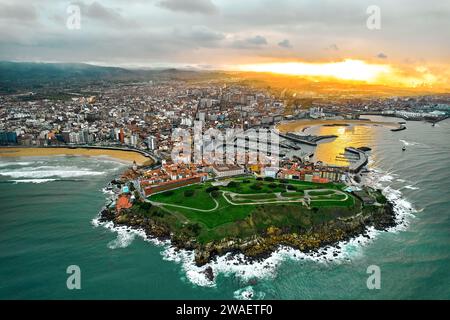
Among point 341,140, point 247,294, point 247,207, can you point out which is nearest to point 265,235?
point 247,207

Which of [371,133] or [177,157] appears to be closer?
[177,157]

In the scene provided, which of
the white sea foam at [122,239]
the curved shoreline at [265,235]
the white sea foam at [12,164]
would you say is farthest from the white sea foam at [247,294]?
the white sea foam at [12,164]

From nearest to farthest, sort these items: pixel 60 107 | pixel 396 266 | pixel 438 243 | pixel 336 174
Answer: pixel 396 266
pixel 438 243
pixel 336 174
pixel 60 107

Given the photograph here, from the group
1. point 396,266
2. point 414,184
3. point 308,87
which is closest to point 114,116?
point 414,184

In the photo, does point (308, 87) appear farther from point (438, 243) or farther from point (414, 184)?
point (438, 243)

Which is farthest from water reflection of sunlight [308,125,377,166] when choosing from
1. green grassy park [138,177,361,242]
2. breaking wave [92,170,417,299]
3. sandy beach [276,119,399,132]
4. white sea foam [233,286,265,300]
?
white sea foam [233,286,265,300]

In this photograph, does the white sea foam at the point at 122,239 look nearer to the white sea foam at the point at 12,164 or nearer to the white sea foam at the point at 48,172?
the white sea foam at the point at 48,172

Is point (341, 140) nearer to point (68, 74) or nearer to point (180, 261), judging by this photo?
point (180, 261)
